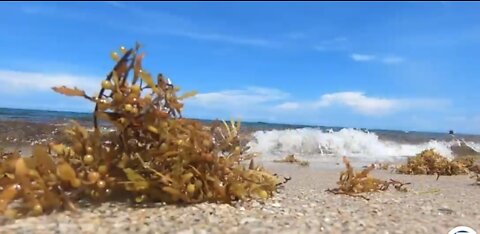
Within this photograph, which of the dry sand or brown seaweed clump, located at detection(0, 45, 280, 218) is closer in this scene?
the dry sand

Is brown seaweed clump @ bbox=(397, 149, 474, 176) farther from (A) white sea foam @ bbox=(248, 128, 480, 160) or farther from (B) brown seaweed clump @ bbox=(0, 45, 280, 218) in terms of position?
(B) brown seaweed clump @ bbox=(0, 45, 280, 218)

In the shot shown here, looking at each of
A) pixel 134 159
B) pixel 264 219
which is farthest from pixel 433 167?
pixel 134 159

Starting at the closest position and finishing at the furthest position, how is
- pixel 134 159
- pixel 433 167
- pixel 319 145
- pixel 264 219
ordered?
pixel 264 219
pixel 134 159
pixel 433 167
pixel 319 145

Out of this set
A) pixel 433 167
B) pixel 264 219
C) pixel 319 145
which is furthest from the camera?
pixel 319 145

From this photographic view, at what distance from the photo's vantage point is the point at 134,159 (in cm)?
233

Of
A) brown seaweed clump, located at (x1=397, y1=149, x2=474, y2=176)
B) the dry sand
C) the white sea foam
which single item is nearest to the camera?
the dry sand

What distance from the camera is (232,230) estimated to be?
1936 mm

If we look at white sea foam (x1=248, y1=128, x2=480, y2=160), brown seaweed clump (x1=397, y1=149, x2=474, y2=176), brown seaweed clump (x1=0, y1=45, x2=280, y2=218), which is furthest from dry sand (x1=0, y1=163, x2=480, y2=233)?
white sea foam (x1=248, y1=128, x2=480, y2=160)

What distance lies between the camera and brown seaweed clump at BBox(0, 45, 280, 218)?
2188 mm

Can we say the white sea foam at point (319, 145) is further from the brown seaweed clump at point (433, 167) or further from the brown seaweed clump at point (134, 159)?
the brown seaweed clump at point (134, 159)

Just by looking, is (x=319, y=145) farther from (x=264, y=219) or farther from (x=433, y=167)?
(x=264, y=219)

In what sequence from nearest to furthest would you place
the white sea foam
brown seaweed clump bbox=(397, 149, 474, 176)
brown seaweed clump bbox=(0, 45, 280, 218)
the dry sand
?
the dry sand → brown seaweed clump bbox=(0, 45, 280, 218) → brown seaweed clump bbox=(397, 149, 474, 176) → the white sea foam

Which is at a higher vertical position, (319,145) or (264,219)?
(319,145)

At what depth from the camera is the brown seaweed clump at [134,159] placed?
7.18ft
